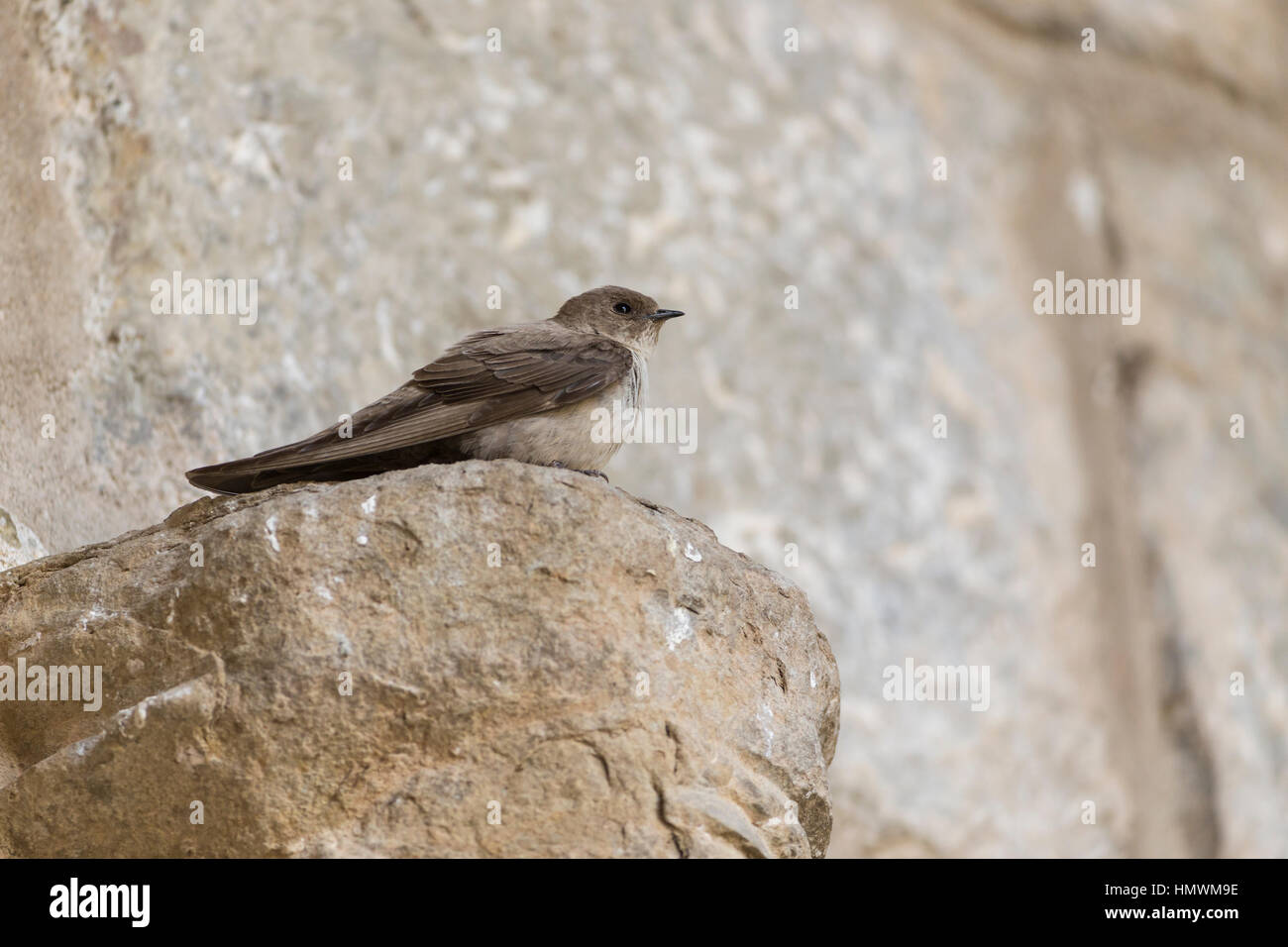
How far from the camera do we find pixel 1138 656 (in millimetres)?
7051

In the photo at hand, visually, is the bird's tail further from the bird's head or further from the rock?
the bird's head

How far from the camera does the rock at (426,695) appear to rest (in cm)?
332

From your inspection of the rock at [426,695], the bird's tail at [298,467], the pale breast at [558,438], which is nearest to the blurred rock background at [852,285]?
the bird's tail at [298,467]

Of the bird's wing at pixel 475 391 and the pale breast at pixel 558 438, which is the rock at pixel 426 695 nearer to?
the bird's wing at pixel 475 391

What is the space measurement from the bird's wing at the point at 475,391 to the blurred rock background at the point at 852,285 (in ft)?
3.29

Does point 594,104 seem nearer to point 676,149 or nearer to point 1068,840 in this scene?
point 676,149

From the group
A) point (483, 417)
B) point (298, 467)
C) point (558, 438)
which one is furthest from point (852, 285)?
point (298, 467)

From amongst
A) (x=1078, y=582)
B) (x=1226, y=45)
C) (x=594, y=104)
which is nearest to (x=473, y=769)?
(x=594, y=104)

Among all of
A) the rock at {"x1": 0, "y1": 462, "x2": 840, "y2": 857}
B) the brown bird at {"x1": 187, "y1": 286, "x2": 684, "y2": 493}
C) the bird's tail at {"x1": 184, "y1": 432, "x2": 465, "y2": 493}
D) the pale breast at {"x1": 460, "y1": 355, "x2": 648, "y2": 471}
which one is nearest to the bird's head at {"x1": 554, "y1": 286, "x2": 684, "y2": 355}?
the brown bird at {"x1": 187, "y1": 286, "x2": 684, "y2": 493}

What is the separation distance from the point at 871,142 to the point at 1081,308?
128cm

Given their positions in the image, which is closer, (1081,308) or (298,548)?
(298,548)

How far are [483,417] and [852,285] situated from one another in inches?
121

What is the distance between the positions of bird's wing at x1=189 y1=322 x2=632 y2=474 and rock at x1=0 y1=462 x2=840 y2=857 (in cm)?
45

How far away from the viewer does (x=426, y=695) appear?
3.39m
